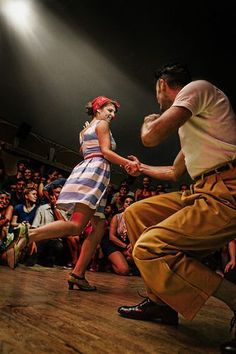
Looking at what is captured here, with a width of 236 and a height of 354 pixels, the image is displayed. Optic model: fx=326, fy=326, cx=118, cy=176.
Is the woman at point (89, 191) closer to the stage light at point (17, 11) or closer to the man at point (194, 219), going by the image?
the man at point (194, 219)

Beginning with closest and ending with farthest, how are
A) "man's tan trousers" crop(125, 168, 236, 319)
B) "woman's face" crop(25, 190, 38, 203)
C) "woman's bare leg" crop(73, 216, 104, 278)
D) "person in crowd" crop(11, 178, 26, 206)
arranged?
1. "man's tan trousers" crop(125, 168, 236, 319)
2. "woman's bare leg" crop(73, 216, 104, 278)
3. "woman's face" crop(25, 190, 38, 203)
4. "person in crowd" crop(11, 178, 26, 206)

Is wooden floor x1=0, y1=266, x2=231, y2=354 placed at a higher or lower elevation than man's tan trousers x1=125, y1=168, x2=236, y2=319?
lower

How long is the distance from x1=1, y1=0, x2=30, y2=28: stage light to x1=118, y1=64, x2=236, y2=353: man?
634cm

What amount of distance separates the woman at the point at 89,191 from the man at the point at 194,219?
2.86 feet

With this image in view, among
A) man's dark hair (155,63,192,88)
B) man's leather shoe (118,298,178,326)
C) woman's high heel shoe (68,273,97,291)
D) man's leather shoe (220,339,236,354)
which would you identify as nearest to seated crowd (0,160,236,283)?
woman's high heel shoe (68,273,97,291)

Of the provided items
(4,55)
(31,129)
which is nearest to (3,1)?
(4,55)

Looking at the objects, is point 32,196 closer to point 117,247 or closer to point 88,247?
point 117,247

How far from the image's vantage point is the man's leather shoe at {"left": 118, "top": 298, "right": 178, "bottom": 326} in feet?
5.28

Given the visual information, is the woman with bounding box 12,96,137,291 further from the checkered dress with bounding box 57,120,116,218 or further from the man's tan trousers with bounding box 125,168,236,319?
the man's tan trousers with bounding box 125,168,236,319

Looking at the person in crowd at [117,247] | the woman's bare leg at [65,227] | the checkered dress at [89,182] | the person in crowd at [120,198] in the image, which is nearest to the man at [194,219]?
the woman's bare leg at [65,227]

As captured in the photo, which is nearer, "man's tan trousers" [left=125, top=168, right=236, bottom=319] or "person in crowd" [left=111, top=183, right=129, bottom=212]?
"man's tan trousers" [left=125, top=168, right=236, bottom=319]

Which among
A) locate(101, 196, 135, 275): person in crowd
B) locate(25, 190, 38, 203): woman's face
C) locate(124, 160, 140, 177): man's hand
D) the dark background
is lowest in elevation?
locate(101, 196, 135, 275): person in crowd

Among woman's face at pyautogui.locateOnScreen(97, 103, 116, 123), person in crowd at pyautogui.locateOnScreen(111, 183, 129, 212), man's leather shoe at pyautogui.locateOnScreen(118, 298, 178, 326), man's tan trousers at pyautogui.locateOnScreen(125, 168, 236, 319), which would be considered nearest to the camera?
man's tan trousers at pyautogui.locateOnScreen(125, 168, 236, 319)

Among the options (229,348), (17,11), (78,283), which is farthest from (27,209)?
(17,11)
